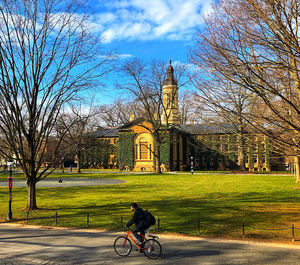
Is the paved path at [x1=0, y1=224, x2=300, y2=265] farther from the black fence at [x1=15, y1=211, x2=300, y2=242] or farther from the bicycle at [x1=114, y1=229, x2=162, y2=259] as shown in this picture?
the black fence at [x1=15, y1=211, x2=300, y2=242]

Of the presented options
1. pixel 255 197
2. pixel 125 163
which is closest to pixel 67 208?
pixel 255 197

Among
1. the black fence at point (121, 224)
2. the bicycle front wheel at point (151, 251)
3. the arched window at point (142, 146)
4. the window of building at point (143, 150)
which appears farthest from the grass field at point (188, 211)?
the window of building at point (143, 150)

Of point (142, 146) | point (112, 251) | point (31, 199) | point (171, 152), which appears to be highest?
point (142, 146)

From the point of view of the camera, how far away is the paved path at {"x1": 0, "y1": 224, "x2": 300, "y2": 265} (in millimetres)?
8359

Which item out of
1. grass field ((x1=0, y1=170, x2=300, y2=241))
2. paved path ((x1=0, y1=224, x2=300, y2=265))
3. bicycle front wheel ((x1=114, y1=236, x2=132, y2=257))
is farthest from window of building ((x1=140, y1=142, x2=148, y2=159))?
bicycle front wheel ((x1=114, y1=236, x2=132, y2=257))

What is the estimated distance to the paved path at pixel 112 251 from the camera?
836 centimetres

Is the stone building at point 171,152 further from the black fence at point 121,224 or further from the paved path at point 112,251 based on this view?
the paved path at point 112,251

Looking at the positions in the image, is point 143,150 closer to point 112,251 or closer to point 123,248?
point 112,251

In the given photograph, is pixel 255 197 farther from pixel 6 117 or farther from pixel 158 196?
pixel 6 117

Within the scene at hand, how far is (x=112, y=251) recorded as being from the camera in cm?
930

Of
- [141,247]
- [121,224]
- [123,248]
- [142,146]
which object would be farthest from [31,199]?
[142,146]

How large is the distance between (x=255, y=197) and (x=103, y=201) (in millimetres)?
9771

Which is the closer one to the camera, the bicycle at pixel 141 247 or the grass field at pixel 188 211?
the bicycle at pixel 141 247

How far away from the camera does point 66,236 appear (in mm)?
11258
